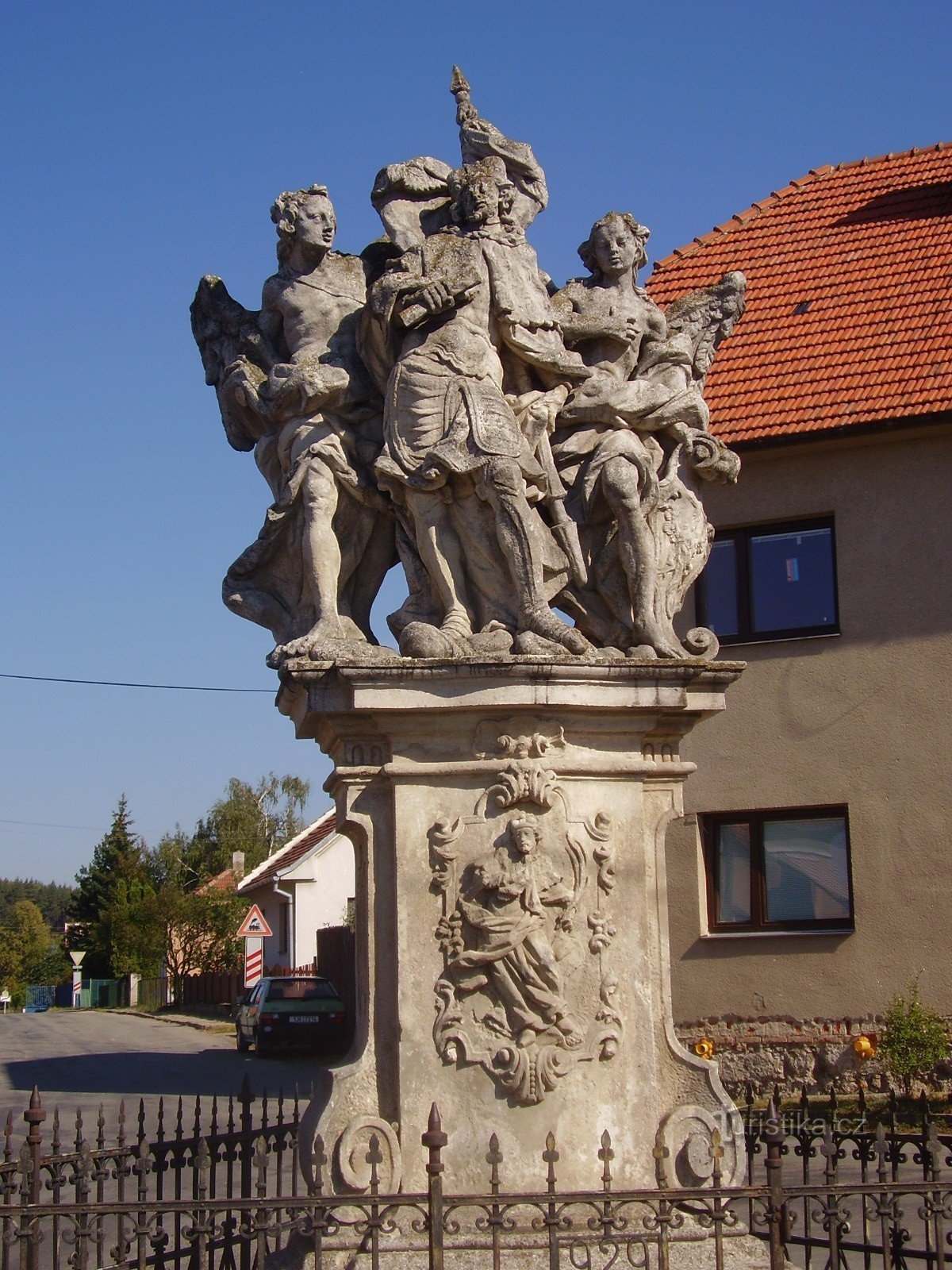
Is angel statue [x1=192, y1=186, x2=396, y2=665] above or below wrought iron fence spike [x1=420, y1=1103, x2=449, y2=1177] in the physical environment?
above

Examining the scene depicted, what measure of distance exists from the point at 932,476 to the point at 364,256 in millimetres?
9725

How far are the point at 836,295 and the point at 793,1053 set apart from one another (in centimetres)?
784

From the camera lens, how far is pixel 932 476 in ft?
49.8

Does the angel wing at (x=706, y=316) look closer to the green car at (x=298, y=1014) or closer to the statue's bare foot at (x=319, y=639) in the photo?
the statue's bare foot at (x=319, y=639)

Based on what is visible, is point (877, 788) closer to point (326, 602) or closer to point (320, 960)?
point (326, 602)

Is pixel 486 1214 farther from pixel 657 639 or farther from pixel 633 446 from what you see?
pixel 633 446

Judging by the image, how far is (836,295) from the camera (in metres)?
16.8

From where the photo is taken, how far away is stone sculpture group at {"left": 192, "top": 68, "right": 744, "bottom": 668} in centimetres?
613

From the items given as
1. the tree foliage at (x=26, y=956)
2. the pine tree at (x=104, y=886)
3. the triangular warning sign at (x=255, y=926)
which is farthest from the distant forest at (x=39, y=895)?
the triangular warning sign at (x=255, y=926)

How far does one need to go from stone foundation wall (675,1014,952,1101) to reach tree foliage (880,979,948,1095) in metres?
0.55

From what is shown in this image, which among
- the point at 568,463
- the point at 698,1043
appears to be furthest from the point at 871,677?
the point at 568,463

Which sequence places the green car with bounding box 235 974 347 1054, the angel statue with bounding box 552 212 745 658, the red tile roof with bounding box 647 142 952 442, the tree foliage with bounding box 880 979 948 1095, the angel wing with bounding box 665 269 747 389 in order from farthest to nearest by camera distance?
the green car with bounding box 235 974 347 1054 < the red tile roof with bounding box 647 142 952 442 < the tree foliage with bounding box 880 979 948 1095 < the angel wing with bounding box 665 269 747 389 < the angel statue with bounding box 552 212 745 658

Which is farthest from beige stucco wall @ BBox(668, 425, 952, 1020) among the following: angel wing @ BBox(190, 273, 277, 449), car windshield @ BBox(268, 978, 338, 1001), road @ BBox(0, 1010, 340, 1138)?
angel wing @ BBox(190, 273, 277, 449)

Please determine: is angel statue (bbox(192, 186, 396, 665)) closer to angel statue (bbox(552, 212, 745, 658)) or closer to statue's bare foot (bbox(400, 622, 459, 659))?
statue's bare foot (bbox(400, 622, 459, 659))
